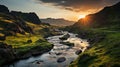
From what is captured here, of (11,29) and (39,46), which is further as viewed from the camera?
(11,29)

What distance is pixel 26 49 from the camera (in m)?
120

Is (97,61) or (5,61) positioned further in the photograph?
(5,61)

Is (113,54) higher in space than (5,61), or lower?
higher

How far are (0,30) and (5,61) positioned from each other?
8279 cm

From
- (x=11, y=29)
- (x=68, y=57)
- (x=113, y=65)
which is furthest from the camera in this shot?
(x=11, y=29)

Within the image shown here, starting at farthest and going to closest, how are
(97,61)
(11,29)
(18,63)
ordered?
1. (11,29)
2. (18,63)
3. (97,61)

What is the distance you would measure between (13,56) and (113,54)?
192 feet

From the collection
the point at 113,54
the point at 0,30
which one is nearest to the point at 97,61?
the point at 113,54

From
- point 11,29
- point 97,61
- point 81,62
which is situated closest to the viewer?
point 97,61

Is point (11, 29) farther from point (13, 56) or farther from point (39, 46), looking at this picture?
point (13, 56)

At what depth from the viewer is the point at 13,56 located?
105812 millimetres

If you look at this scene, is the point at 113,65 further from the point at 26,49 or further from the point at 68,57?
the point at 26,49

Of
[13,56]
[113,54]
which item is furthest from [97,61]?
[13,56]

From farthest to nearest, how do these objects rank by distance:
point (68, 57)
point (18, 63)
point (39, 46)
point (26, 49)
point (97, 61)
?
point (39, 46) < point (26, 49) < point (68, 57) < point (18, 63) < point (97, 61)
